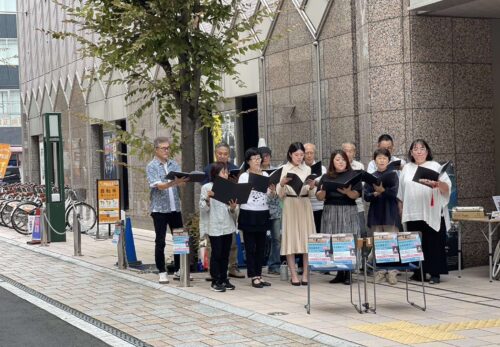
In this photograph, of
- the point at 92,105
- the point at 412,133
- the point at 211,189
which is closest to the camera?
the point at 211,189

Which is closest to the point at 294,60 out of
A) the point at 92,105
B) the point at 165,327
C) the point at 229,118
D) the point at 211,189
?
the point at 229,118

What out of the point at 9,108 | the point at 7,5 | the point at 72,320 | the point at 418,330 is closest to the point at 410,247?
the point at 418,330

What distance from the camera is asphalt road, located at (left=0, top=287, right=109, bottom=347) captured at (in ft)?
26.3

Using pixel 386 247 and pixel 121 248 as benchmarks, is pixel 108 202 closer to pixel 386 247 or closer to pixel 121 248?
pixel 121 248

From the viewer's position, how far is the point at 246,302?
9.88 metres

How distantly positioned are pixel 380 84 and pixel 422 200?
2.20 metres

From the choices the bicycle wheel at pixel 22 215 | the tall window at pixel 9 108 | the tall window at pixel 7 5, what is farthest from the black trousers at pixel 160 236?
the tall window at pixel 7 5

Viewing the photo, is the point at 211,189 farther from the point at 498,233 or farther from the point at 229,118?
the point at 229,118

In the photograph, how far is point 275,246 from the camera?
12.3 metres

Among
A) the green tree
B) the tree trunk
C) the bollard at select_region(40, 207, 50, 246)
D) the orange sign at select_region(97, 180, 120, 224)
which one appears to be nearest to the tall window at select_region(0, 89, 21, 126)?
the bollard at select_region(40, 207, 50, 246)

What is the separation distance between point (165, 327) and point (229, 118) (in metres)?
9.85

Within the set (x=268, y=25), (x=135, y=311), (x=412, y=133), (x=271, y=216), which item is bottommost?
(x=135, y=311)

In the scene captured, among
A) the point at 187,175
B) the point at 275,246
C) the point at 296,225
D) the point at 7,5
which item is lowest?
the point at 275,246

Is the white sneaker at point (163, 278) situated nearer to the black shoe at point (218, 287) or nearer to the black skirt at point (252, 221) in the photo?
the black shoe at point (218, 287)
